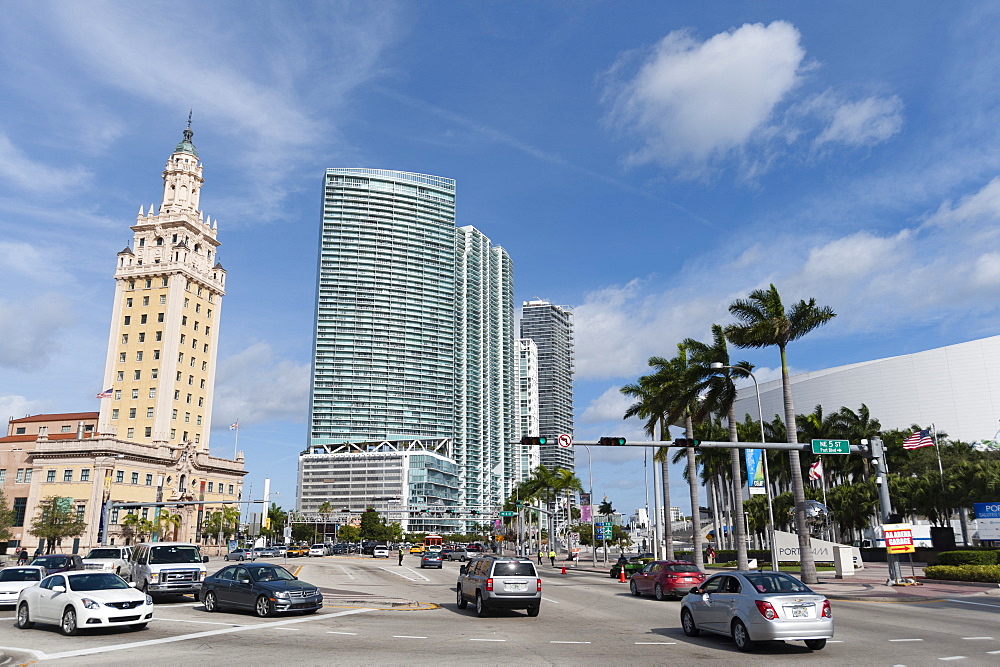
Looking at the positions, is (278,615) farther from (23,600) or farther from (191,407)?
(191,407)

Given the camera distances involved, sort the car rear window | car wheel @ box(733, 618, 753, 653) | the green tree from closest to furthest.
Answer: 1. car wheel @ box(733, 618, 753, 653)
2. the car rear window
3. the green tree

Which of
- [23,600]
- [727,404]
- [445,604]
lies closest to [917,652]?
[445,604]

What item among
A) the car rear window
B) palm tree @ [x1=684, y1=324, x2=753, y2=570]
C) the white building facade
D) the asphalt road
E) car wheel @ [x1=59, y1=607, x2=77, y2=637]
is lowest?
the asphalt road

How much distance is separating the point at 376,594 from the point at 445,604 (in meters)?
5.30

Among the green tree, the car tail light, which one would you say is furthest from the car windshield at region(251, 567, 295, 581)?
the green tree

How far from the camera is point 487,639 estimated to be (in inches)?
670

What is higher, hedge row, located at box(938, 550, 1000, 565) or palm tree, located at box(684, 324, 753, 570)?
palm tree, located at box(684, 324, 753, 570)

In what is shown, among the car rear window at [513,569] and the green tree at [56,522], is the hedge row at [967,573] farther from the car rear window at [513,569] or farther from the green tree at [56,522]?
the green tree at [56,522]

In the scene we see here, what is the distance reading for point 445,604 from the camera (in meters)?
27.3

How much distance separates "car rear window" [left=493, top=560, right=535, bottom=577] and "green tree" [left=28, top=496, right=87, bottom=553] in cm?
7877

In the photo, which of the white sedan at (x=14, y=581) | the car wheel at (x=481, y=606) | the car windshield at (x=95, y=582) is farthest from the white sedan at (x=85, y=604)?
the car wheel at (x=481, y=606)

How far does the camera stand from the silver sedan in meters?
14.5

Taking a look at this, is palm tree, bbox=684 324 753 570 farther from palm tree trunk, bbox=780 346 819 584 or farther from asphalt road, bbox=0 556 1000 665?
asphalt road, bbox=0 556 1000 665

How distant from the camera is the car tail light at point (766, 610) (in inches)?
571
